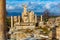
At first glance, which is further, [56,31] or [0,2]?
[56,31]

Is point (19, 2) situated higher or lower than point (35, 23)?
higher

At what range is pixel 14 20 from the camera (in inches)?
567

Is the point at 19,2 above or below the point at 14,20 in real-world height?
above

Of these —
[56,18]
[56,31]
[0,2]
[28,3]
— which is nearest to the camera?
[0,2]

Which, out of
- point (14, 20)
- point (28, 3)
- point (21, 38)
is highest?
point (28, 3)

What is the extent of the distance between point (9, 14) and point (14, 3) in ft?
3.93

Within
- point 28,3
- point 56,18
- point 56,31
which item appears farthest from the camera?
point 28,3

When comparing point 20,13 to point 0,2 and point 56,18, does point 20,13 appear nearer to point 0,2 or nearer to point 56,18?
point 56,18

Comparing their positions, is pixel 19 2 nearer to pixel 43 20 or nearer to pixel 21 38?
pixel 43 20

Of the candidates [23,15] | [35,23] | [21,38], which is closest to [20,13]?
[23,15]

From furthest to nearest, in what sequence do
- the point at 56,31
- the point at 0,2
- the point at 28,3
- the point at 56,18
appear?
1. the point at 28,3
2. the point at 56,18
3. the point at 56,31
4. the point at 0,2

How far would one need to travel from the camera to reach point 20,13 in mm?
14555

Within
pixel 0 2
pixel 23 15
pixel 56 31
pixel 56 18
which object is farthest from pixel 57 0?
pixel 0 2

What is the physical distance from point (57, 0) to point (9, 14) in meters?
3.43
